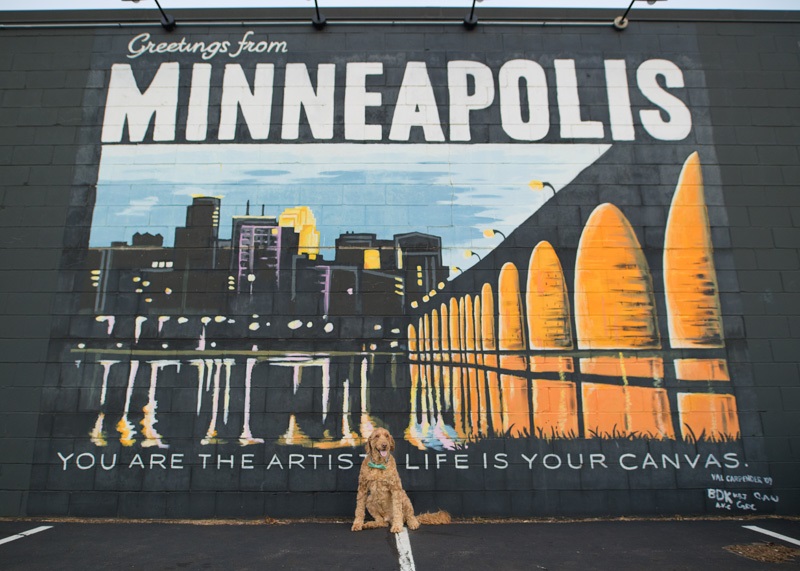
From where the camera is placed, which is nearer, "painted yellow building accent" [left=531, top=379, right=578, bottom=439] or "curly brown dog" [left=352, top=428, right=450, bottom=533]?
"curly brown dog" [left=352, top=428, right=450, bottom=533]

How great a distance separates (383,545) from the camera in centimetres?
535

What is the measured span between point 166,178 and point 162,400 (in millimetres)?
3100

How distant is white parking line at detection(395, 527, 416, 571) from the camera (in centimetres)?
479

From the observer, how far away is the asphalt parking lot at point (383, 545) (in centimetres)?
490

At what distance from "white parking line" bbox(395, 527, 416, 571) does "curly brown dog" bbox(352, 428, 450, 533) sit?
239mm

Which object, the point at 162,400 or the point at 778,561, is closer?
the point at 778,561

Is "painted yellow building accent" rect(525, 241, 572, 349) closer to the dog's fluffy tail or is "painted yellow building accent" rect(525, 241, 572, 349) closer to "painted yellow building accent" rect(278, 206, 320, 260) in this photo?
the dog's fluffy tail

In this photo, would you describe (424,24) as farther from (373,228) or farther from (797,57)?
(797,57)

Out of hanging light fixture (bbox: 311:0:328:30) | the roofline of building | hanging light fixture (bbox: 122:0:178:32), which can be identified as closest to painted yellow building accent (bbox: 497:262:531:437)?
the roofline of building

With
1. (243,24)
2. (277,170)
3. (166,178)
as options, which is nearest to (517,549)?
(277,170)

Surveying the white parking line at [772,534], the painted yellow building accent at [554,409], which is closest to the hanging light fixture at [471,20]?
the painted yellow building accent at [554,409]

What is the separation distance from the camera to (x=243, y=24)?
8047 mm

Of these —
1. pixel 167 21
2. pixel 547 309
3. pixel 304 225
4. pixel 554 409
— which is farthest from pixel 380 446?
pixel 167 21

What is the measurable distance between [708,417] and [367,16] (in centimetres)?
741
